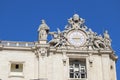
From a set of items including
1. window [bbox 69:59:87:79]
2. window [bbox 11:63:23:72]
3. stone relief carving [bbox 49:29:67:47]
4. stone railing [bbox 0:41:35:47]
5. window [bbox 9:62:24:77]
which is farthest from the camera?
stone relief carving [bbox 49:29:67:47]

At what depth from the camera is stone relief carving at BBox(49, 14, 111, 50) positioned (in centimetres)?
4031

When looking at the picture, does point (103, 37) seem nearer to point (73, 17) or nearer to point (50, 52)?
point (73, 17)

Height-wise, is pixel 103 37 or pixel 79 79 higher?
pixel 103 37

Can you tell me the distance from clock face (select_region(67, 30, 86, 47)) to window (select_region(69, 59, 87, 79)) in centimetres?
177

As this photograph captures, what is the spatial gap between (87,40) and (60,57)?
357cm

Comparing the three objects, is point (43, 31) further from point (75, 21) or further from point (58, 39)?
point (75, 21)

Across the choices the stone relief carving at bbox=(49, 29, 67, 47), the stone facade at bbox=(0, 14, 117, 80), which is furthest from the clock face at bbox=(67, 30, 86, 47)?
the stone relief carving at bbox=(49, 29, 67, 47)

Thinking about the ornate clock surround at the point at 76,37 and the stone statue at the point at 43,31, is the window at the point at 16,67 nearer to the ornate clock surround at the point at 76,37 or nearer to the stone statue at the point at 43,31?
the stone statue at the point at 43,31

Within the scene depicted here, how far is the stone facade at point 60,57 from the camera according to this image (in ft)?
127

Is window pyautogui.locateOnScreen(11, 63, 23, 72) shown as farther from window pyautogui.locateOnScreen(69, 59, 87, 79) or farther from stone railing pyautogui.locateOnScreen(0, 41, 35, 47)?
window pyautogui.locateOnScreen(69, 59, 87, 79)

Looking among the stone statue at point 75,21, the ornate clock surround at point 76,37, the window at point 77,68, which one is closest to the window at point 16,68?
the window at point 77,68

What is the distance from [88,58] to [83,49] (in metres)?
1.09

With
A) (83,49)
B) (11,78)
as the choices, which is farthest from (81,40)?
(11,78)

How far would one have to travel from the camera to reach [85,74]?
39.5m
